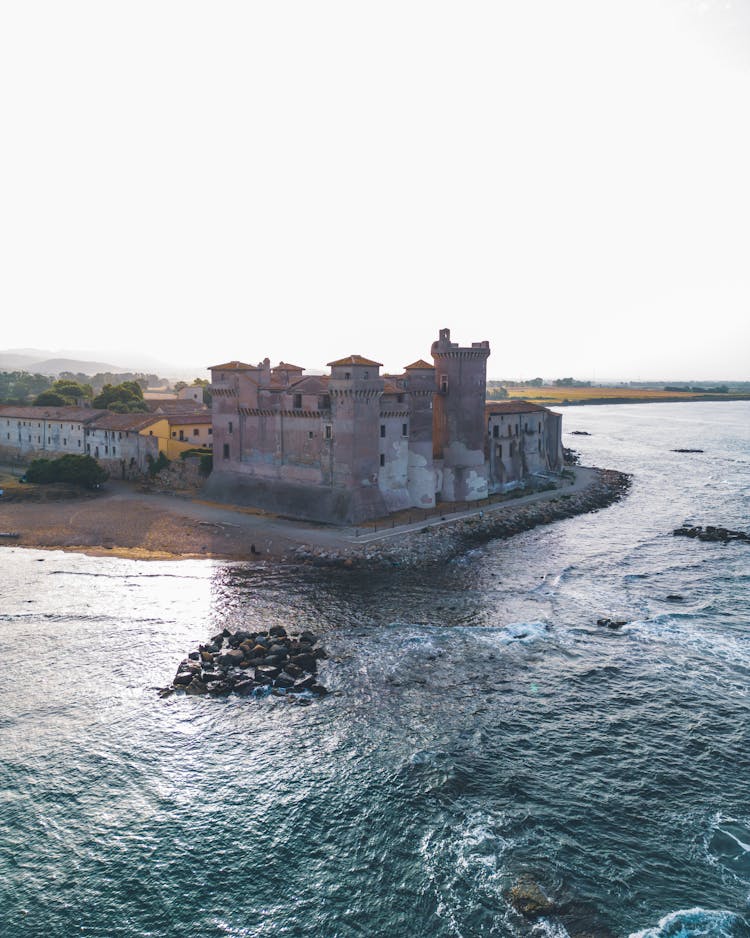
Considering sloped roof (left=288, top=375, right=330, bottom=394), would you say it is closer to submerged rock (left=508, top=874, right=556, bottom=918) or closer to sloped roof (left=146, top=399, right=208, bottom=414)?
sloped roof (left=146, top=399, right=208, bottom=414)

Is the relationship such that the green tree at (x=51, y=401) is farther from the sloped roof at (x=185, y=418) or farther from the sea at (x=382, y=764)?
the sea at (x=382, y=764)

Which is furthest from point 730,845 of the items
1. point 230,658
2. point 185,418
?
point 185,418

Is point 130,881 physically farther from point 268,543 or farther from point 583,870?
point 268,543

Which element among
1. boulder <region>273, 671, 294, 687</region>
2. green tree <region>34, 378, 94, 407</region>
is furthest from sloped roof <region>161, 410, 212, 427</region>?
boulder <region>273, 671, 294, 687</region>

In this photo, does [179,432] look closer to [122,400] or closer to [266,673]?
[122,400]

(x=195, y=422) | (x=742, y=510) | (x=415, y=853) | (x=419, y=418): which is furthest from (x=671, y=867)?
(x=195, y=422)

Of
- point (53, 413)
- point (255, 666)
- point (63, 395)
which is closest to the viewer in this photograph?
point (255, 666)
